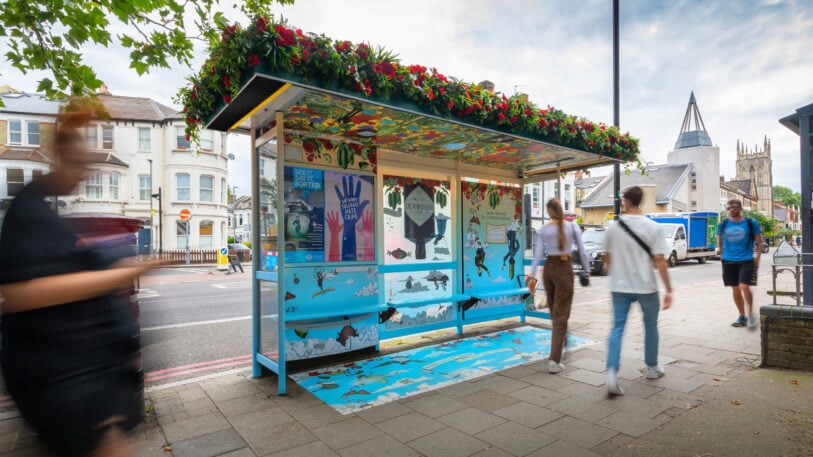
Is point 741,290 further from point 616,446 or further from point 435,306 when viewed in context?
point 616,446

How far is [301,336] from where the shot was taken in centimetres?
514

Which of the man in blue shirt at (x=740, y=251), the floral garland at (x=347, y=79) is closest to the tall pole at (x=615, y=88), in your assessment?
the man in blue shirt at (x=740, y=251)

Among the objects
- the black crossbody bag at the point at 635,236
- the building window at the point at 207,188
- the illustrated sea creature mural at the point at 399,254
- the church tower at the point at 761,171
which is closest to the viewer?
the black crossbody bag at the point at 635,236

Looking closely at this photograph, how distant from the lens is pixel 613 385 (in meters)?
4.24

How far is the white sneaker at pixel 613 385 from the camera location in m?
4.24

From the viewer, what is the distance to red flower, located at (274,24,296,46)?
3437 mm

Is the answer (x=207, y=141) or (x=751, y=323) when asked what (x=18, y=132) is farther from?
(x=751, y=323)

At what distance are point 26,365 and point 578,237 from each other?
4.91 metres

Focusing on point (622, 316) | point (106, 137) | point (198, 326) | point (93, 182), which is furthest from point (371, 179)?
point (198, 326)

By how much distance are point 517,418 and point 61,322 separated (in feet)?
10.9

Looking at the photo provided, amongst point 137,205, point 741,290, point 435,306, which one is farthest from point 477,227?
point 137,205

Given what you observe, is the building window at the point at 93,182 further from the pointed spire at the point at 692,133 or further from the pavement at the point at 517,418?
the pointed spire at the point at 692,133

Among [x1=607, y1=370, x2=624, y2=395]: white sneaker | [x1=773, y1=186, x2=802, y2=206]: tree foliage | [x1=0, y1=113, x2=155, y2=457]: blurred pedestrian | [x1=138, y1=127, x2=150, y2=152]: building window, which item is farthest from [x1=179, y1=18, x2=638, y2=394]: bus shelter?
[x1=773, y1=186, x2=802, y2=206]: tree foliage

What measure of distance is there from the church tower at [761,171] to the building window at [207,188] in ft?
372
